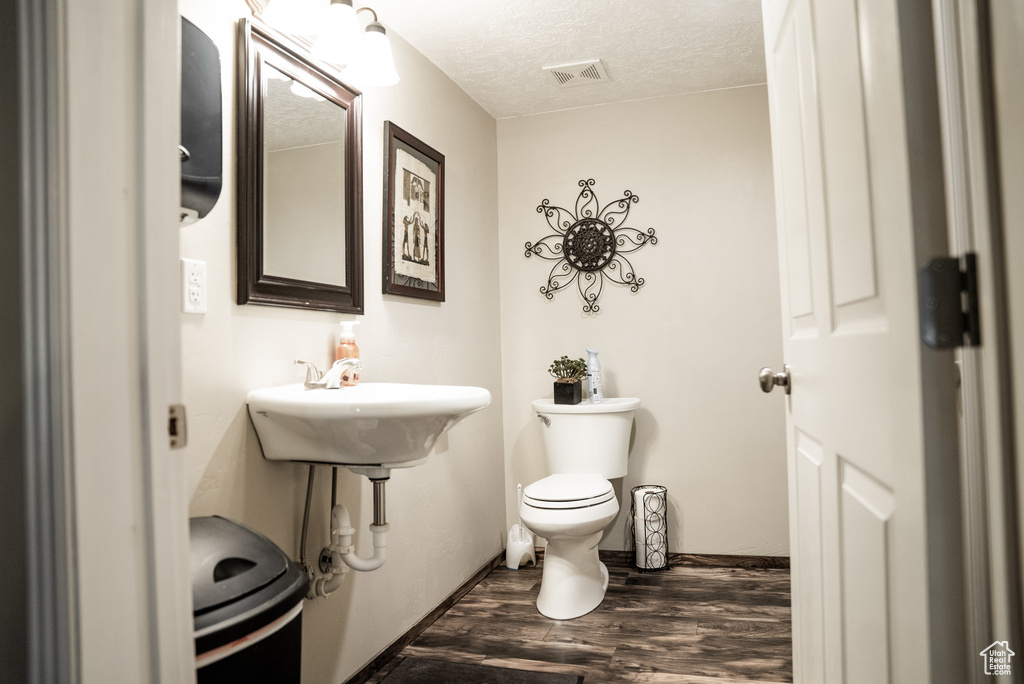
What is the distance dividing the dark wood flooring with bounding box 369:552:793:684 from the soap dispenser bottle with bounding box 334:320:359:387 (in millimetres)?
985

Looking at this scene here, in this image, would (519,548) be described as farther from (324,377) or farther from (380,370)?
(324,377)

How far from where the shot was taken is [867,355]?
752mm

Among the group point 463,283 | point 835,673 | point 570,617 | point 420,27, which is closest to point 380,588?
point 570,617

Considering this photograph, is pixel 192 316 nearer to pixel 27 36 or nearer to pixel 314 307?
pixel 314 307

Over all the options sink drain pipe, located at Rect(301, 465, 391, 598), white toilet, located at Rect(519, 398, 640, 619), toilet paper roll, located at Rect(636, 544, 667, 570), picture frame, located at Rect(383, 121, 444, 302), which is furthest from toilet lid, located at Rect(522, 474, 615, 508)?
picture frame, located at Rect(383, 121, 444, 302)

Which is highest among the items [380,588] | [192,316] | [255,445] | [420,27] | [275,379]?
A: [420,27]

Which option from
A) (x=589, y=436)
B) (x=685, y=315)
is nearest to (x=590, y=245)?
(x=685, y=315)

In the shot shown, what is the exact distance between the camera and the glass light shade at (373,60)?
5.93 feet

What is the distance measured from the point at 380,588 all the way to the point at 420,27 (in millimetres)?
1958

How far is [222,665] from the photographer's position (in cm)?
100

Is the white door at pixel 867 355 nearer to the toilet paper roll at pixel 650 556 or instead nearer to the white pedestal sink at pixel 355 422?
the white pedestal sink at pixel 355 422

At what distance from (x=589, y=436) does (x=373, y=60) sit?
173 cm

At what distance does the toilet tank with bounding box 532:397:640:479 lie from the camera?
9.30 feet

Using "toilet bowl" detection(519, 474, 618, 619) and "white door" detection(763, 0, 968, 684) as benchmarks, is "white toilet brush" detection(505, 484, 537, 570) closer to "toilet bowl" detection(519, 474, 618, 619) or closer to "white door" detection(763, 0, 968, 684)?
"toilet bowl" detection(519, 474, 618, 619)
